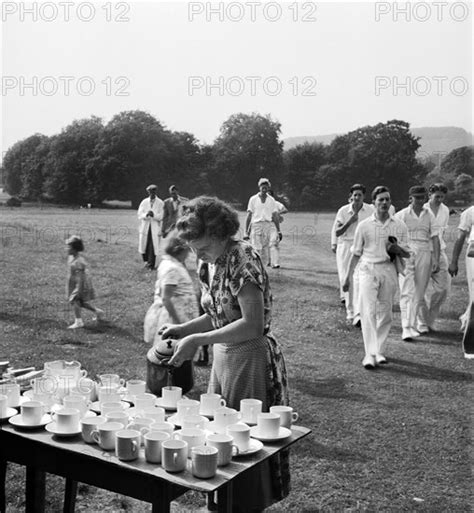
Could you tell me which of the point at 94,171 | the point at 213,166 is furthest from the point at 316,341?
the point at 94,171

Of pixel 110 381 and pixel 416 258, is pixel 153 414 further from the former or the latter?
pixel 416 258

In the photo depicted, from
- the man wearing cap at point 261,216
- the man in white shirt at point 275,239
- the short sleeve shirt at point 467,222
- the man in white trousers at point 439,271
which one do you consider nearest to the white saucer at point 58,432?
the short sleeve shirt at point 467,222

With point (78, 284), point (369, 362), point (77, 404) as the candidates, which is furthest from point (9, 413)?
point (78, 284)

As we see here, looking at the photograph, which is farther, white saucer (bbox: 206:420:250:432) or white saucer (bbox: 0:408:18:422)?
white saucer (bbox: 0:408:18:422)

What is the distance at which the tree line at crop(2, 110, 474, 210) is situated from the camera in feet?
46.0

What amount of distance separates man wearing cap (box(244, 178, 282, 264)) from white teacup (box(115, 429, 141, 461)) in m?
Answer: 9.89

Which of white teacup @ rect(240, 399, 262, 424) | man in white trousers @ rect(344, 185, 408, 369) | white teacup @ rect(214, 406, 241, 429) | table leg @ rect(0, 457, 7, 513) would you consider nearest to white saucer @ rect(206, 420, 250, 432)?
white teacup @ rect(214, 406, 241, 429)

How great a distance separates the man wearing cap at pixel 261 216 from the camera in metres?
12.5

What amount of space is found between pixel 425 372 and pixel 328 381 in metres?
1.00

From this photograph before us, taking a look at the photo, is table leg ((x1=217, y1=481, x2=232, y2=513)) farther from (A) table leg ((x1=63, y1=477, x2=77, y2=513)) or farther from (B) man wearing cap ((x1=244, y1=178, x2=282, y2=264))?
(B) man wearing cap ((x1=244, y1=178, x2=282, y2=264))

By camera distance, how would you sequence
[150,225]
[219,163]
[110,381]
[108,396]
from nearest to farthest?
1. [108,396]
2. [110,381]
3. [150,225]
4. [219,163]

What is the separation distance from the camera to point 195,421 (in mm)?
2725

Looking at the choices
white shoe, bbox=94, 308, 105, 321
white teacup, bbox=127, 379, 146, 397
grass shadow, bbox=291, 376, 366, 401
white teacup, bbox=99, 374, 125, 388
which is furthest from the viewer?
white shoe, bbox=94, 308, 105, 321

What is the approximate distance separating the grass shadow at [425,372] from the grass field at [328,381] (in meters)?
0.02
